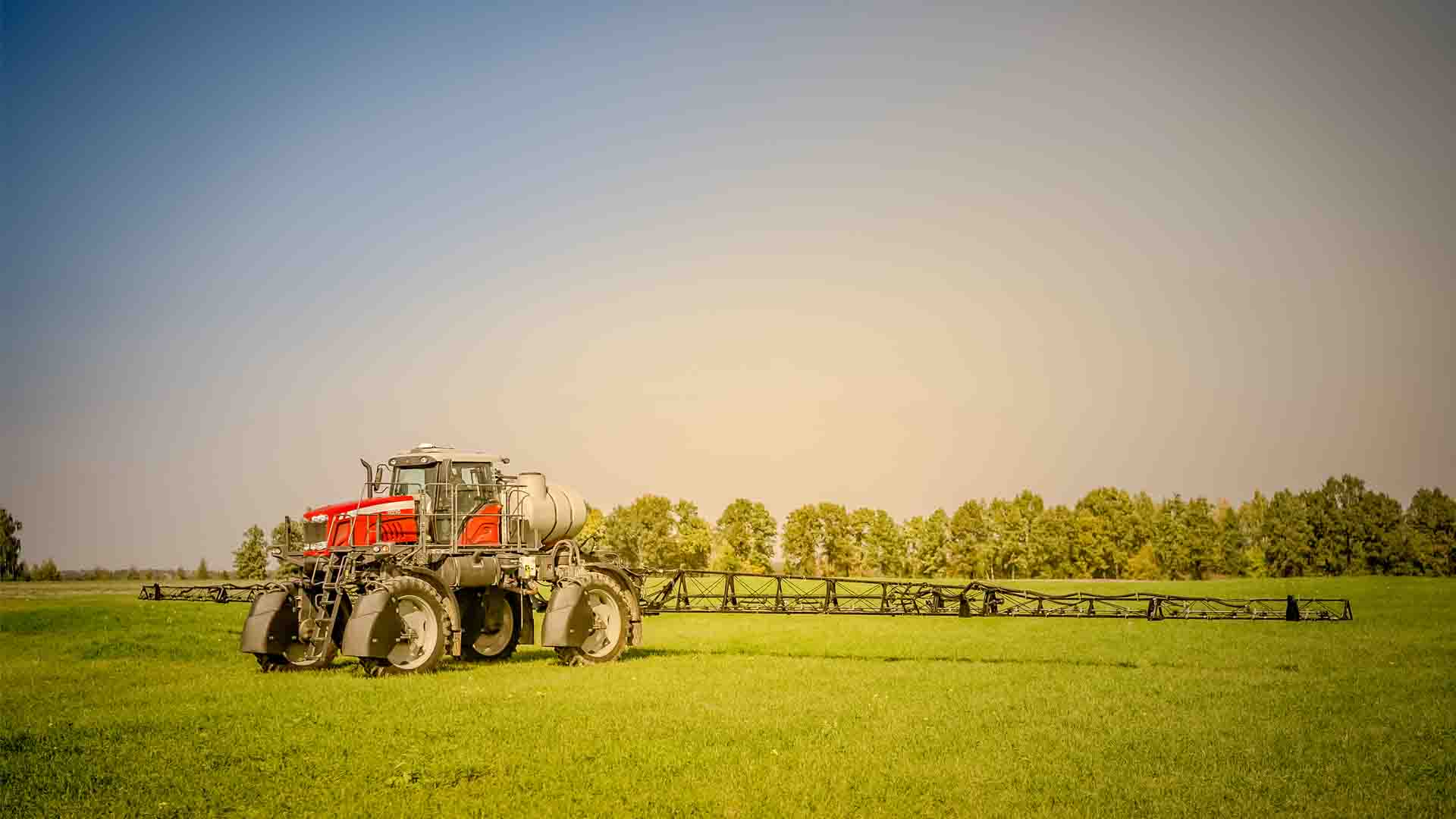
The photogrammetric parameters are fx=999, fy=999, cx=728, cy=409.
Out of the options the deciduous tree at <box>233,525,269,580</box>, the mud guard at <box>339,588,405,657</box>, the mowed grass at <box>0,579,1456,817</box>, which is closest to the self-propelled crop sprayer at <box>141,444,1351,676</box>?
the mud guard at <box>339,588,405,657</box>

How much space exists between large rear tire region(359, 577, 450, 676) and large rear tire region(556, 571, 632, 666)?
3.30 metres

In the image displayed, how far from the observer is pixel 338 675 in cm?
2172

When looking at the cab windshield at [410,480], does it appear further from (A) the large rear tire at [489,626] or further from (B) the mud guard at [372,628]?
(B) the mud guard at [372,628]

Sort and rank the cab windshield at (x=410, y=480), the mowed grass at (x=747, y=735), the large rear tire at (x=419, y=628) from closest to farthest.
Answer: the mowed grass at (x=747, y=735) < the large rear tire at (x=419, y=628) < the cab windshield at (x=410, y=480)

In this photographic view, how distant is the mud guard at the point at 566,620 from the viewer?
23.7m

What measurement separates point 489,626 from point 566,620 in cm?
432

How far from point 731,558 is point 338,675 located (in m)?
81.5

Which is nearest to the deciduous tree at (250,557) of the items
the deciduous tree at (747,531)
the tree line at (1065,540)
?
the tree line at (1065,540)

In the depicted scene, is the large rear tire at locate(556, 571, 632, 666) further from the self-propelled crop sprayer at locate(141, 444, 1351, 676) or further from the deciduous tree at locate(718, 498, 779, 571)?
the deciduous tree at locate(718, 498, 779, 571)

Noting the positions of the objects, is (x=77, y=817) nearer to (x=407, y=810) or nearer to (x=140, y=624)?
(x=407, y=810)

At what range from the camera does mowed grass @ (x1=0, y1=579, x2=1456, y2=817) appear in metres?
11.7

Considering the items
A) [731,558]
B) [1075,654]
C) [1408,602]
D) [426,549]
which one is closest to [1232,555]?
[731,558]

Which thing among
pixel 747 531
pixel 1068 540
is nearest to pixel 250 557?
pixel 747 531

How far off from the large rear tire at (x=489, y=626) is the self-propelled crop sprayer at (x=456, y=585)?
0.13 ft
